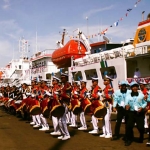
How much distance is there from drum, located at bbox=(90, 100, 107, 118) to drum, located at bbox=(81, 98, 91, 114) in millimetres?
849

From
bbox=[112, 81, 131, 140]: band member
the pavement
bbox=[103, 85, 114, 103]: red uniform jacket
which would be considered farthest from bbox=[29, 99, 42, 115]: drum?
bbox=[112, 81, 131, 140]: band member

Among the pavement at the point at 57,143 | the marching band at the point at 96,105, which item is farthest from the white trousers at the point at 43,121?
the pavement at the point at 57,143

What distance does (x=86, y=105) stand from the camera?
9.97 meters

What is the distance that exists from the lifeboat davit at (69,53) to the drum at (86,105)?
1756 centimetres

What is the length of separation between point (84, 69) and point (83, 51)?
463 cm

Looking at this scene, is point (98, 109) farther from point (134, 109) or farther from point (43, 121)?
point (43, 121)

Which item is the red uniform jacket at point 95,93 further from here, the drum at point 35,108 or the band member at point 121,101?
the drum at point 35,108

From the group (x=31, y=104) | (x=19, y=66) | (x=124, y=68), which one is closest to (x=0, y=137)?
(x=31, y=104)

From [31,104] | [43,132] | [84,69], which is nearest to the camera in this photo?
[43,132]

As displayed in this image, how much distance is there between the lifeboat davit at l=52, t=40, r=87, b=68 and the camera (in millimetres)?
27875

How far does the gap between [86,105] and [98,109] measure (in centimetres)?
139

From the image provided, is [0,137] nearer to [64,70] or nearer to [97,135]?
[97,135]

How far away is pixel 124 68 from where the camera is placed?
755 inches

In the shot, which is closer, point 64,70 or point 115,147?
point 115,147
